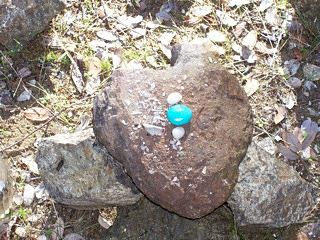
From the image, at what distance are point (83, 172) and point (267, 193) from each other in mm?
1058

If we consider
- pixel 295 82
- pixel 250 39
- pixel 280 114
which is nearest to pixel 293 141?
pixel 280 114

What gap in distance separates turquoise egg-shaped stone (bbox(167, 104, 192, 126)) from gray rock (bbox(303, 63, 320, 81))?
132 centimetres

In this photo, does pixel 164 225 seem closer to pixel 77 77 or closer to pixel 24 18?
pixel 77 77

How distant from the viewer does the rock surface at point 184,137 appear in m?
3.01

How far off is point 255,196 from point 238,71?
3.53ft

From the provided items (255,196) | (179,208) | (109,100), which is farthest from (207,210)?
(109,100)

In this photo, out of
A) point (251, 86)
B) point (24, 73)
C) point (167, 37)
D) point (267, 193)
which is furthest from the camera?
point (167, 37)

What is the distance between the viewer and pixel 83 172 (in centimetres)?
336

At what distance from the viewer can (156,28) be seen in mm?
4254

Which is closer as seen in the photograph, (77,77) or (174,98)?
(174,98)

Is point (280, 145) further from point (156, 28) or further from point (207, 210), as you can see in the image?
point (156, 28)

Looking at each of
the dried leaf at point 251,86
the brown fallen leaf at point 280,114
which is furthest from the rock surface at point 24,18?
the brown fallen leaf at point 280,114

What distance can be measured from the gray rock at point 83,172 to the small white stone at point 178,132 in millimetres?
447

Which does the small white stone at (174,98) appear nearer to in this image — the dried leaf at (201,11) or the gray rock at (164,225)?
the gray rock at (164,225)
